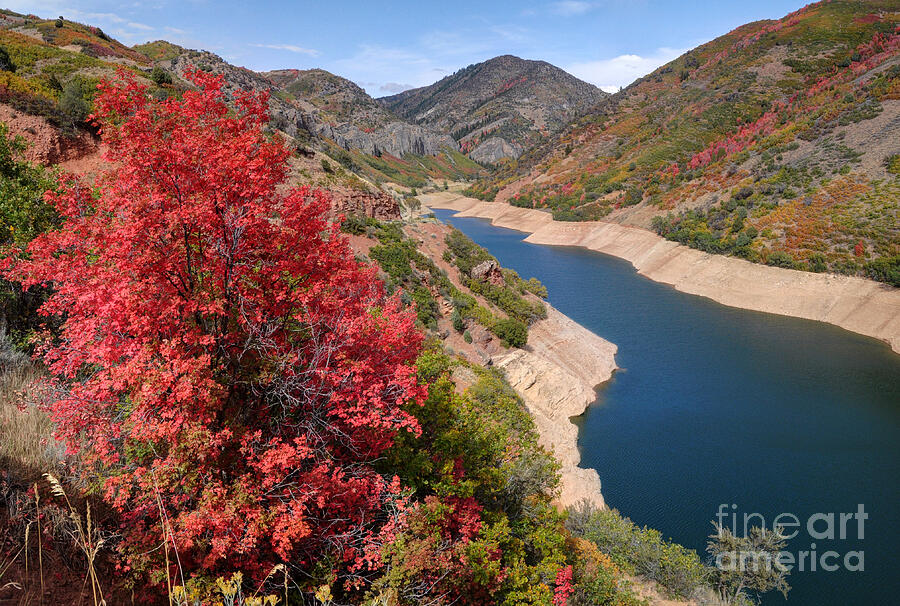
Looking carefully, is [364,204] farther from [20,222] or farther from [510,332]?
[20,222]

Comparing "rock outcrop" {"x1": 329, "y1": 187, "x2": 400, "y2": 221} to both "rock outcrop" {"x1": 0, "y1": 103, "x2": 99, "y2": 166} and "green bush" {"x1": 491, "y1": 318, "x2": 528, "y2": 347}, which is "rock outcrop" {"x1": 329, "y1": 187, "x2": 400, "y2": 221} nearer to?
"green bush" {"x1": 491, "y1": 318, "x2": 528, "y2": 347}

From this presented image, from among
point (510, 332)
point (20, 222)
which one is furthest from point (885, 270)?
point (20, 222)

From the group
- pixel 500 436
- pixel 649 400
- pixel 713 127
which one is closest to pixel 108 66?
pixel 500 436

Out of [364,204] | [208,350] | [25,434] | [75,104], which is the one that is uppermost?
[75,104]

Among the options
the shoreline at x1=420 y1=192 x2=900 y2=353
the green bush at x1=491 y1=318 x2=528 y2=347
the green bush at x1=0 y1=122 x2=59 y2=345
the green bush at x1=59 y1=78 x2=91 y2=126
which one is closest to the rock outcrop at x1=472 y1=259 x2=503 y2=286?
the green bush at x1=491 y1=318 x2=528 y2=347

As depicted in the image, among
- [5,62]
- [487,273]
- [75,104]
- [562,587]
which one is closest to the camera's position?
[562,587]

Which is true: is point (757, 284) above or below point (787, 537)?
above

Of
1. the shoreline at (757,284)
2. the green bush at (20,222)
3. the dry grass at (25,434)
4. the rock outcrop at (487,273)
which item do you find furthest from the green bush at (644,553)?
the shoreline at (757,284)

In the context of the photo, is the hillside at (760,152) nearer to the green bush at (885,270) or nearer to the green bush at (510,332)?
Answer: the green bush at (885,270)
